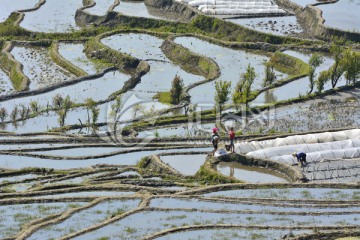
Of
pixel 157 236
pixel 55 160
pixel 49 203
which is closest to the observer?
pixel 157 236

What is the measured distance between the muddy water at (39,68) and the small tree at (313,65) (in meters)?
10.5

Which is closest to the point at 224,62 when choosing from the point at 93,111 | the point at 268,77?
the point at 268,77

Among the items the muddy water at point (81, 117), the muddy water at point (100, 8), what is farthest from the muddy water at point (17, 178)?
the muddy water at point (100, 8)

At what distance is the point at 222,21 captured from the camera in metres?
45.5

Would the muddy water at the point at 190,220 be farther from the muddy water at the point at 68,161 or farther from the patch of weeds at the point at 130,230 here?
the muddy water at the point at 68,161

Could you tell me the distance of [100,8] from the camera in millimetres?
52812

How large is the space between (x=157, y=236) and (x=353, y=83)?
59.9 ft

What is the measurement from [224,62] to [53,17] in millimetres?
16586

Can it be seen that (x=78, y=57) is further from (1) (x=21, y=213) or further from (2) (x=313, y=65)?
(1) (x=21, y=213)

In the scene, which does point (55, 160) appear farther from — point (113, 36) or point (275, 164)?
point (113, 36)

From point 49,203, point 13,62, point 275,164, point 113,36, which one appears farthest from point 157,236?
point 113,36

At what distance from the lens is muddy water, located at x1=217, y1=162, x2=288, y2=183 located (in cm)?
2290

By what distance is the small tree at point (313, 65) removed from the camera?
33.0m

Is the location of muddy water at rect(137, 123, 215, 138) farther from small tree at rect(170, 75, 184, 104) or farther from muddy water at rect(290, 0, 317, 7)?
muddy water at rect(290, 0, 317, 7)
